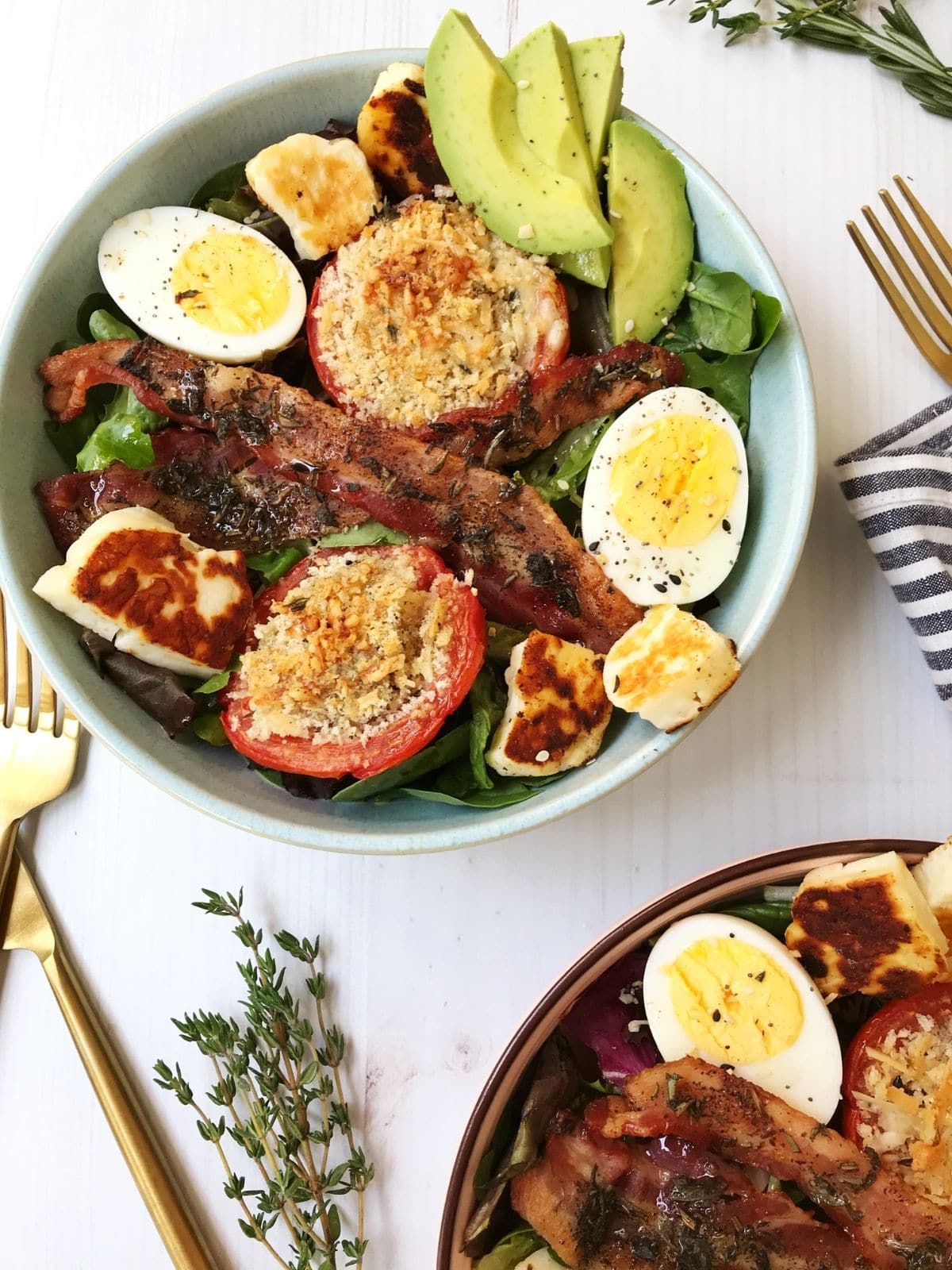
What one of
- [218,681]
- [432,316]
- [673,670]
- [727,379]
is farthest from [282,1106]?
[727,379]

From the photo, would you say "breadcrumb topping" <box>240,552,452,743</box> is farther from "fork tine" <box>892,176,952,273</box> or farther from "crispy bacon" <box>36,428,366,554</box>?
"fork tine" <box>892,176,952,273</box>

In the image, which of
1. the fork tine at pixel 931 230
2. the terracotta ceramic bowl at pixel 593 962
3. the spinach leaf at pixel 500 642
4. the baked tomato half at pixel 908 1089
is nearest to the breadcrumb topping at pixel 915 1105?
the baked tomato half at pixel 908 1089

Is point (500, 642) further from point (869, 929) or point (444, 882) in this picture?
point (869, 929)

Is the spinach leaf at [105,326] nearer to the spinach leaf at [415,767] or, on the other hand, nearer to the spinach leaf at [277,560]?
the spinach leaf at [277,560]

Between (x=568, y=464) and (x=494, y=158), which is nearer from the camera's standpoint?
(x=494, y=158)

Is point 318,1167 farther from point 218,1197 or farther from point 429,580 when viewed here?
point 429,580

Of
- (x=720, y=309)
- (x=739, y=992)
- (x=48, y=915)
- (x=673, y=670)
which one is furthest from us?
(x=48, y=915)

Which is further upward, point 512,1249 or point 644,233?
point 644,233
